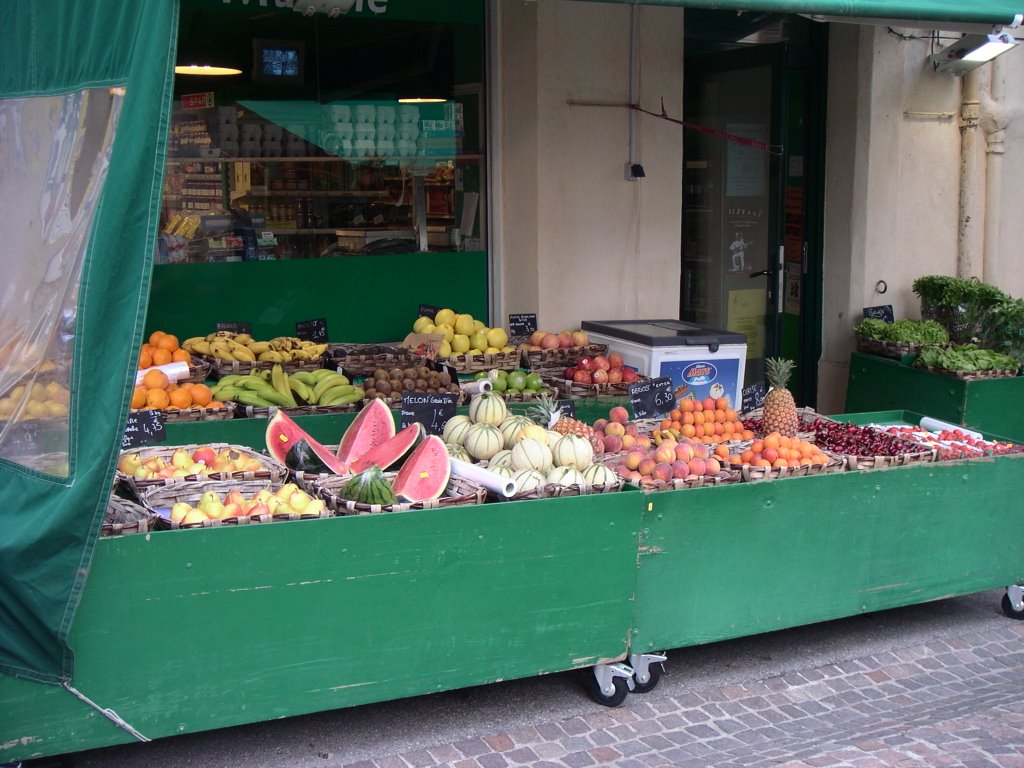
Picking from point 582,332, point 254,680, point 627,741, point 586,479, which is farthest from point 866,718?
A: point 582,332

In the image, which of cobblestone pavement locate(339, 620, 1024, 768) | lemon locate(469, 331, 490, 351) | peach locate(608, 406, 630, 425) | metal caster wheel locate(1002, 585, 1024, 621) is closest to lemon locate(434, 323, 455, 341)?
lemon locate(469, 331, 490, 351)

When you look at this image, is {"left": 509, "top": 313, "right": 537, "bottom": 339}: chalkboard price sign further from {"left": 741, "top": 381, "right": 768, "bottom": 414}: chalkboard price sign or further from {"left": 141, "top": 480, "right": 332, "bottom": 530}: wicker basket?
{"left": 141, "top": 480, "right": 332, "bottom": 530}: wicker basket

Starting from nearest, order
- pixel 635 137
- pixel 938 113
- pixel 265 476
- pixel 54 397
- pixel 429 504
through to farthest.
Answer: pixel 54 397 → pixel 429 504 → pixel 265 476 → pixel 635 137 → pixel 938 113

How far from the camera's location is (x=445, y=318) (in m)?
7.62

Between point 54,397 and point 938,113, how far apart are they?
23.5 ft

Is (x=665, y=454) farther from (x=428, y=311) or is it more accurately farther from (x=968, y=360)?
(x=968, y=360)

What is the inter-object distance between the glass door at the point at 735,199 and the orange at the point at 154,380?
4631 millimetres

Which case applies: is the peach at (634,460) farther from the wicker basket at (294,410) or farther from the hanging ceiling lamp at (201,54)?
the hanging ceiling lamp at (201,54)

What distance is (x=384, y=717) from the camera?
16.2 feet

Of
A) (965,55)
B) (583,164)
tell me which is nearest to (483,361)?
(583,164)

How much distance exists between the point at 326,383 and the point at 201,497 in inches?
79.4

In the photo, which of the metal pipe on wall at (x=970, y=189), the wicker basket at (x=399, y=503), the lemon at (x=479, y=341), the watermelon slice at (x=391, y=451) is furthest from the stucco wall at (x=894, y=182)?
the wicker basket at (x=399, y=503)

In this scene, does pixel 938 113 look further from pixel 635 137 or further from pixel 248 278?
pixel 248 278

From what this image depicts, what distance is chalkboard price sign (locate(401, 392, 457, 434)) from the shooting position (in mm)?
5734
